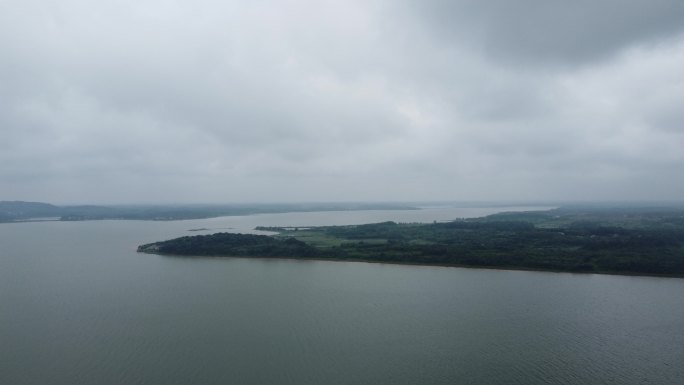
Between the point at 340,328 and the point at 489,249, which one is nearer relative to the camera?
the point at 340,328

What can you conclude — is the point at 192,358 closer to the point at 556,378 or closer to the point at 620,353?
the point at 556,378

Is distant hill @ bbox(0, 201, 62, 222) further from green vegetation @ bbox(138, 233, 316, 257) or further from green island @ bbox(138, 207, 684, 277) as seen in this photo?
green island @ bbox(138, 207, 684, 277)

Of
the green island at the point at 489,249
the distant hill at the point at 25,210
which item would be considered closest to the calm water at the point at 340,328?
the green island at the point at 489,249

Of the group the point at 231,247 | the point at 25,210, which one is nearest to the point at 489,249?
the point at 231,247

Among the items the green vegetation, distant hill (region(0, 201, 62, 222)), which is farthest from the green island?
distant hill (region(0, 201, 62, 222))

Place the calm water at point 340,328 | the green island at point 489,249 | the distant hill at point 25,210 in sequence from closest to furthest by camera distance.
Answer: the calm water at point 340,328, the green island at point 489,249, the distant hill at point 25,210

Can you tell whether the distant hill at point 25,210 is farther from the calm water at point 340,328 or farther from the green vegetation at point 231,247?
the calm water at point 340,328

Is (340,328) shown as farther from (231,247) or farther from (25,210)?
(25,210)

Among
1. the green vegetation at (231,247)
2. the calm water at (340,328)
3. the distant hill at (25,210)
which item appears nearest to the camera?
the calm water at (340,328)
